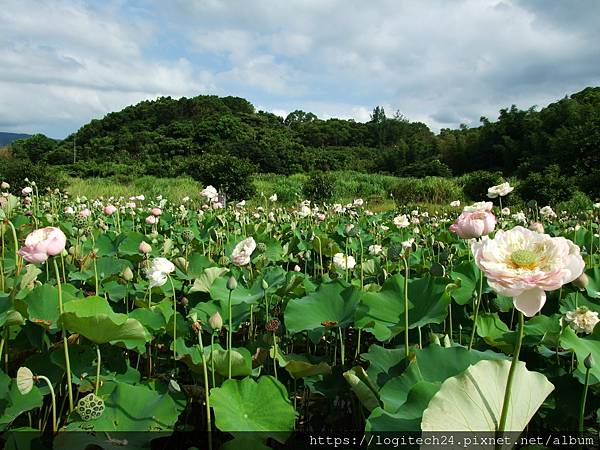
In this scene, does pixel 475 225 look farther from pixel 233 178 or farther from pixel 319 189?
pixel 233 178

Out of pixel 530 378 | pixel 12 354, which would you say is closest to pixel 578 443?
pixel 530 378

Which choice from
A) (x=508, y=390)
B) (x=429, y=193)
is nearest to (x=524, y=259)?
(x=508, y=390)

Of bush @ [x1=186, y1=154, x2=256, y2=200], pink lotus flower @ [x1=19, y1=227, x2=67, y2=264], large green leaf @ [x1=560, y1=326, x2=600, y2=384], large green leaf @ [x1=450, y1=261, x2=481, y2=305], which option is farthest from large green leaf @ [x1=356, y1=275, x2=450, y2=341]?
bush @ [x1=186, y1=154, x2=256, y2=200]

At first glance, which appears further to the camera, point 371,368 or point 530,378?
point 371,368

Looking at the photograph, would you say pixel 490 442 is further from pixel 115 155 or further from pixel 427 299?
pixel 115 155

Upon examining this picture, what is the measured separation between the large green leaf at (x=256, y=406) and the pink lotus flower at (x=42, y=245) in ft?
1.47

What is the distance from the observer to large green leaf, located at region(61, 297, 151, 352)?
90 cm

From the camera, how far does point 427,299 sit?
119 centimetres

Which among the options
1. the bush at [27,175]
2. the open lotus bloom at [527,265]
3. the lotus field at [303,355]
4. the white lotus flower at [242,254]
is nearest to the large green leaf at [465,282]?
the lotus field at [303,355]

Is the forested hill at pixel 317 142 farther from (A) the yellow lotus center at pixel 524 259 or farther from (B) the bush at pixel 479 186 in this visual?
(A) the yellow lotus center at pixel 524 259

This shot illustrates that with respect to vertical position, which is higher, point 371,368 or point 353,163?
point 353,163

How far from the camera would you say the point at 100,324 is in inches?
36.0

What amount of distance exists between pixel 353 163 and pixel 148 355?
32.0 m

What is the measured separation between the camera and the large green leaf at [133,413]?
846mm
